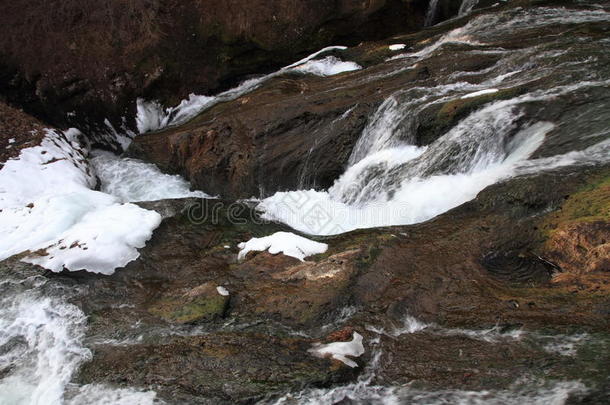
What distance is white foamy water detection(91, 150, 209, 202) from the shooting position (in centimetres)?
980

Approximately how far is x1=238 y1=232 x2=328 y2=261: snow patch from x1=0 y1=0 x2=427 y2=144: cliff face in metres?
7.89

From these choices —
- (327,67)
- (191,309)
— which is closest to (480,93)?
(327,67)

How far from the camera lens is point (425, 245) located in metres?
5.47

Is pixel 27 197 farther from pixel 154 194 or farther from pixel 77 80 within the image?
pixel 77 80

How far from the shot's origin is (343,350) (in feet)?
14.2

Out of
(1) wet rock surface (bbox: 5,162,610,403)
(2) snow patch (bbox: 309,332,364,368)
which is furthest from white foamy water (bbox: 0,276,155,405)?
(2) snow patch (bbox: 309,332,364,368)

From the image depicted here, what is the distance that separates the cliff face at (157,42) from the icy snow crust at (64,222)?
13.4ft

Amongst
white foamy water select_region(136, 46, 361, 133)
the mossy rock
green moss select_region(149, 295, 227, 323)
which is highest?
white foamy water select_region(136, 46, 361, 133)

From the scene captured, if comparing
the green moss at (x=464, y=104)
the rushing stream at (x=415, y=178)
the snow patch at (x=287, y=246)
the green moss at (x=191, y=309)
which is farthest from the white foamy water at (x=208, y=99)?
the green moss at (x=191, y=309)

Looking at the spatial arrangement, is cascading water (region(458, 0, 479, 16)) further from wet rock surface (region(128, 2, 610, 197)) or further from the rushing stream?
wet rock surface (region(128, 2, 610, 197))

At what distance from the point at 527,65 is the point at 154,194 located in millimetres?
7199

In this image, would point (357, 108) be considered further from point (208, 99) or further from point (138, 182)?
point (208, 99)

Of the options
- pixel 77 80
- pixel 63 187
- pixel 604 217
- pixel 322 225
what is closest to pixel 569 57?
pixel 604 217

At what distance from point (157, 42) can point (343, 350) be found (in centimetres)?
1104
